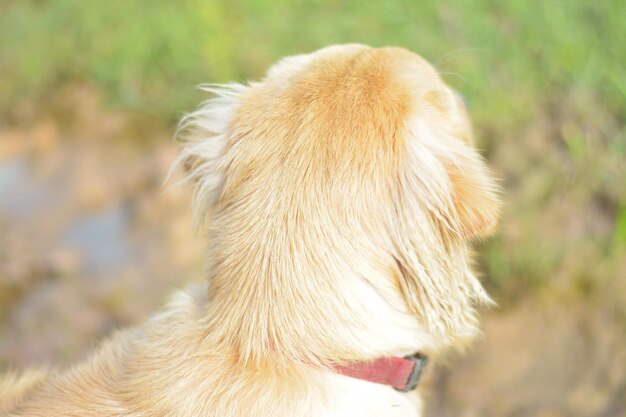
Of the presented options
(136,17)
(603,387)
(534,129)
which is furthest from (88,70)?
(603,387)

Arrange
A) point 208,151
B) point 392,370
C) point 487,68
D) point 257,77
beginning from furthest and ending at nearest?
point 257,77 < point 487,68 < point 208,151 < point 392,370

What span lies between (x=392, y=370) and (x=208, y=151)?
1.00m

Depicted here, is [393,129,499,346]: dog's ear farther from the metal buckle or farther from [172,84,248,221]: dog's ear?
[172,84,248,221]: dog's ear

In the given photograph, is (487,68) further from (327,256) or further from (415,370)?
(327,256)

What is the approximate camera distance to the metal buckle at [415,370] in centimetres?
243

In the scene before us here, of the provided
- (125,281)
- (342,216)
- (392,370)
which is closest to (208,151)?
(342,216)

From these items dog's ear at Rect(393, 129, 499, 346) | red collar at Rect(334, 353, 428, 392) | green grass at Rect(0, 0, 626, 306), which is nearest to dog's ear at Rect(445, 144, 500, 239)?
dog's ear at Rect(393, 129, 499, 346)

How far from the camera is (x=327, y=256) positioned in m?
2.13

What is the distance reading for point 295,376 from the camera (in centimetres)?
217

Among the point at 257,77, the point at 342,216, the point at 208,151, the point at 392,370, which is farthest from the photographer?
the point at 257,77

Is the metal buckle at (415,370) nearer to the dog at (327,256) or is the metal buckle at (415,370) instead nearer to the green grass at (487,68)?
the dog at (327,256)

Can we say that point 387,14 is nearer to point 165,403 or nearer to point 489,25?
point 489,25

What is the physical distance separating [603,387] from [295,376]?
200 cm

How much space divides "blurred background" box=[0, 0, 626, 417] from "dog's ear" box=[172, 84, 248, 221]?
1.21 meters
